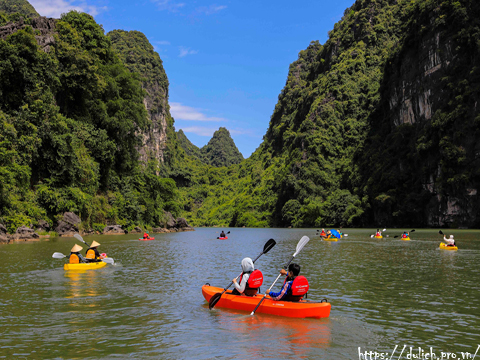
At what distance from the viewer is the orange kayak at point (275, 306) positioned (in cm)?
958

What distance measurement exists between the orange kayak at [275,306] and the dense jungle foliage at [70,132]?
26.1 metres

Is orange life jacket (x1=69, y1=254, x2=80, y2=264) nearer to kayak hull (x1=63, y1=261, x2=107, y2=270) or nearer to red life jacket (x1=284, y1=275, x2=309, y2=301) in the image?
kayak hull (x1=63, y1=261, x2=107, y2=270)

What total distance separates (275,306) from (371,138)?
290 ft

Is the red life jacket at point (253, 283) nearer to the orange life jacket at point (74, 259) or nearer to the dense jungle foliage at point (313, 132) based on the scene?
the orange life jacket at point (74, 259)

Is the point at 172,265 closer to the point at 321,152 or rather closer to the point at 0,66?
the point at 0,66

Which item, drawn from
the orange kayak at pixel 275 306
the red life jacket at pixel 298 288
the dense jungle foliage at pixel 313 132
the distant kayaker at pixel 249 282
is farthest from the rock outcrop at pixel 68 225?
the red life jacket at pixel 298 288

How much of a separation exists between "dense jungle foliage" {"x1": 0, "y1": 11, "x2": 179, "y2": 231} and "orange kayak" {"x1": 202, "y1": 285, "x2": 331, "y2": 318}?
85.6ft

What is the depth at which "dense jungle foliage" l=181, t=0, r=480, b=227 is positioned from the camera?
214ft

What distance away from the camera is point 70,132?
42219mm

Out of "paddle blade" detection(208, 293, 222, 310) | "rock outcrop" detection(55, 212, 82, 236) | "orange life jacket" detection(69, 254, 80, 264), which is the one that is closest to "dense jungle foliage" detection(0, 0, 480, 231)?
"rock outcrop" detection(55, 212, 82, 236)

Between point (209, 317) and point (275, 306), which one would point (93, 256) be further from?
point (275, 306)

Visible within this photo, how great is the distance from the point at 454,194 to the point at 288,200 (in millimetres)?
47260

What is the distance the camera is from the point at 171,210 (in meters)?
71.4

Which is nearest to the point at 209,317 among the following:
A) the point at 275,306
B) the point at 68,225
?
the point at 275,306
